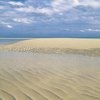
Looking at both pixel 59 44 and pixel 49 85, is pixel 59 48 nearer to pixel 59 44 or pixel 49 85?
pixel 59 44

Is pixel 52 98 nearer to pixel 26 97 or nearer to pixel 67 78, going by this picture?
pixel 26 97

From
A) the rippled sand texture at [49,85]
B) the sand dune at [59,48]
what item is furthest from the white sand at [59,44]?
the rippled sand texture at [49,85]

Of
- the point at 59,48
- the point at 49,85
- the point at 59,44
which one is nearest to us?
the point at 49,85

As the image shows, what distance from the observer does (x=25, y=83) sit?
7.29 meters

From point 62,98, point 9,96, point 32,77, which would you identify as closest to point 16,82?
point 32,77

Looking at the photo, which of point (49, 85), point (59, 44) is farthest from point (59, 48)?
point (49, 85)

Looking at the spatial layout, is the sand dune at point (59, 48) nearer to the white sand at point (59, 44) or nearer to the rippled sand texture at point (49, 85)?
the white sand at point (59, 44)

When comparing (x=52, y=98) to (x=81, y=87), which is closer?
(x=52, y=98)

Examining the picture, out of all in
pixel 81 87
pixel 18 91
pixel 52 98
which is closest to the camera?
pixel 52 98

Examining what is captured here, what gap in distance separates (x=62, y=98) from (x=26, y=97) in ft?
2.51

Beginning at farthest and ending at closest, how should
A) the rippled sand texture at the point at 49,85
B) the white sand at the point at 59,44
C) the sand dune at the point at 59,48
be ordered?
the white sand at the point at 59,44
the sand dune at the point at 59,48
the rippled sand texture at the point at 49,85

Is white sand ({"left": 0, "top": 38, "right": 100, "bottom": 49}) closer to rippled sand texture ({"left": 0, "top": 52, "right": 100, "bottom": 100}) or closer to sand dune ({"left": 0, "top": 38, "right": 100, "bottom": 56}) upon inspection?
sand dune ({"left": 0, "top": 38, "right": 100, "bottom": 56})

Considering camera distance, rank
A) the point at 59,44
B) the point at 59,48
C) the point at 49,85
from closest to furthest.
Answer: the point at 49,85, the point at 59,48, the point at 59,44

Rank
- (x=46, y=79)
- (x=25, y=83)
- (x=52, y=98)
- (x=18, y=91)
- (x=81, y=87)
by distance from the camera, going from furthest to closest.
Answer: (x=46, y=79) < (x=25, y=83) < (x=81, y=87) < (x=18, y=91) < (x=52, y=98)
